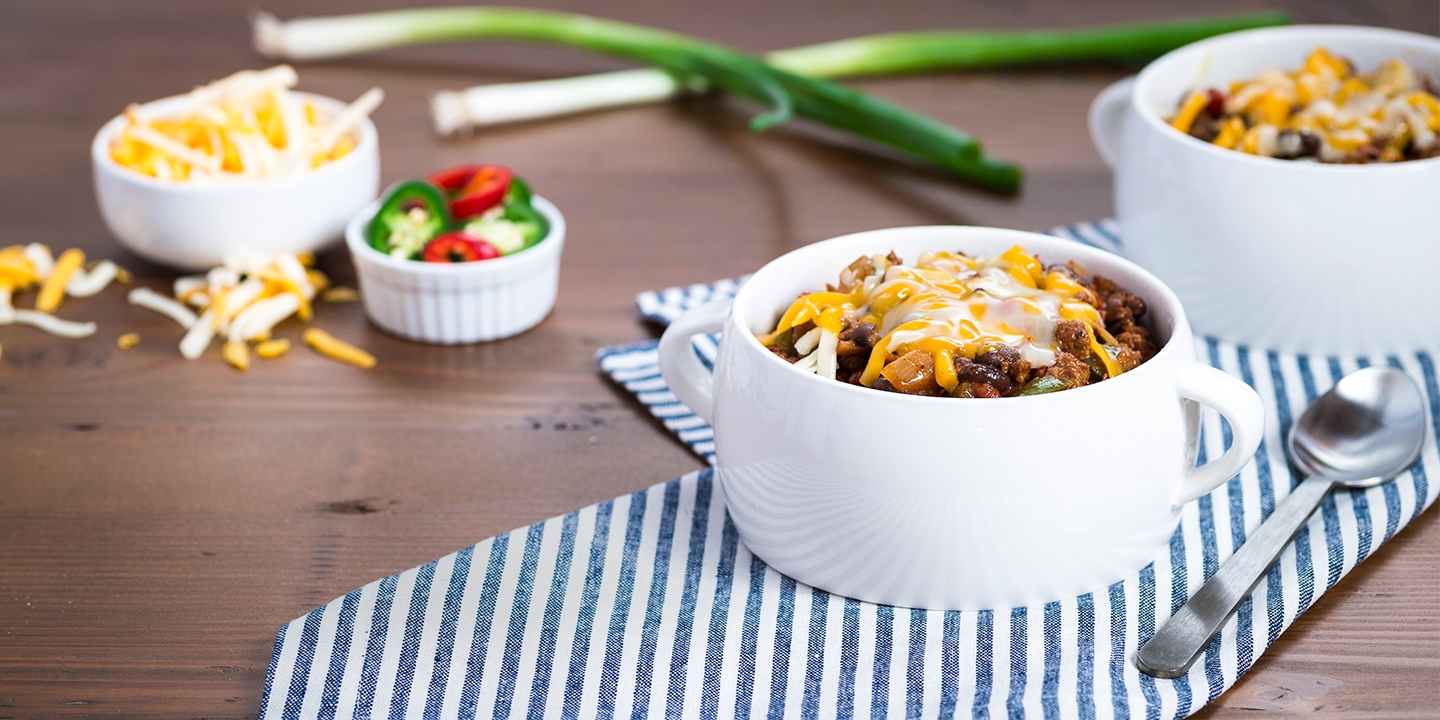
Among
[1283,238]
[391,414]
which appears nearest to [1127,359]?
[1283,238]

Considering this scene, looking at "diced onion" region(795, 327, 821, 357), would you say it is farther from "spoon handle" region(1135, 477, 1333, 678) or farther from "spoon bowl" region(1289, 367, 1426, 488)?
"spoon bowl" region(1289, 367, 1426, 488)

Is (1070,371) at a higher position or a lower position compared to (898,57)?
higher

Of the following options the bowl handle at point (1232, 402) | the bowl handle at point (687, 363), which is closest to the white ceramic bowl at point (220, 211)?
the bowl handle at point (687, 363)

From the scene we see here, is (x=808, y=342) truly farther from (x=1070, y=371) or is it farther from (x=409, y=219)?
(x=409, y=219)

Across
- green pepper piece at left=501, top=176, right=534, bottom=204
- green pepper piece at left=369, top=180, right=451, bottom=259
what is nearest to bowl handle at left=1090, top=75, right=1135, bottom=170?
green pepper piece at left=501, top=176, right=534, bottom=204

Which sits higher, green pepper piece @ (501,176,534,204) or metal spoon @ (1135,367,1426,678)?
metal spoon @ (1135,367,1426,678)

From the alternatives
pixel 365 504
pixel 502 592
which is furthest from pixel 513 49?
pixel 502 592
